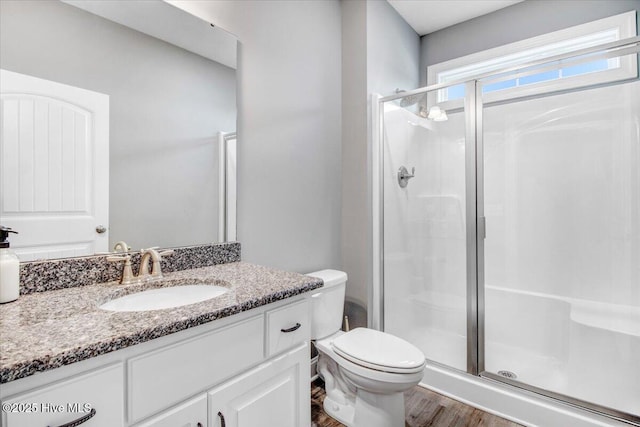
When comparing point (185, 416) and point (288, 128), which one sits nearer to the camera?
point (185, 416)

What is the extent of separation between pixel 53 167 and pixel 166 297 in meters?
0.57

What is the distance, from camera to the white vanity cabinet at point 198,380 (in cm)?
64

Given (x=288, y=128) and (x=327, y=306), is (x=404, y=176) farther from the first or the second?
(x=327, y=306)

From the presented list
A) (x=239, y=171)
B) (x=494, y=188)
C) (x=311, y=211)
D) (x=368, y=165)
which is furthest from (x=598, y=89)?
(x=239, y=171)

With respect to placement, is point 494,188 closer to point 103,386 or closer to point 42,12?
point 103,386

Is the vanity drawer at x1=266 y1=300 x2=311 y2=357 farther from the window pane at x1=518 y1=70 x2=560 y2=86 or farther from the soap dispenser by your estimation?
the window pane at x1=518 y1=70 x2=560 y2=86

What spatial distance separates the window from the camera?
199cm

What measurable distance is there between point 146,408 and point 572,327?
94.2 inches

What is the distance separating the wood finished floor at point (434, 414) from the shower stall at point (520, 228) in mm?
127

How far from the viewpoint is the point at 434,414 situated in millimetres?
1766

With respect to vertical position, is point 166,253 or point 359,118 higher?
point 359,118

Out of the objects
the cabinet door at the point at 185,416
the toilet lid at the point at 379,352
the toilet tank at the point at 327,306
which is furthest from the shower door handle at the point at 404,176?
the cabinet door at the point at 185,416

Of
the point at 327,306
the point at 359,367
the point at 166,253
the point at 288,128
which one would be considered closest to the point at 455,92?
the point at 288,128

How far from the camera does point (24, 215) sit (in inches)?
40.0
